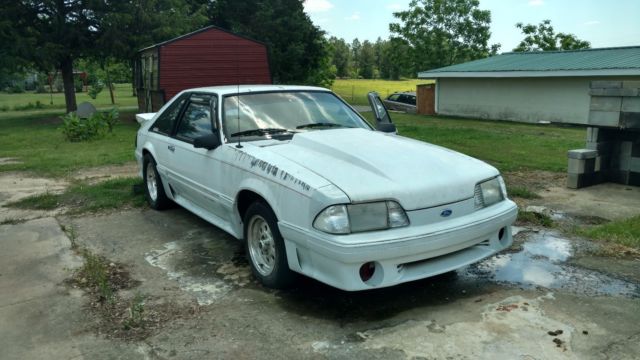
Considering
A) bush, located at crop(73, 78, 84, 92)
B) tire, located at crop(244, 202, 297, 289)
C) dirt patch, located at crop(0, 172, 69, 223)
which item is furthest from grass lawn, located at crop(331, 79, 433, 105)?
tire, located at crop(244, 202, 297, 289)

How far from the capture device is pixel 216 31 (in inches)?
801

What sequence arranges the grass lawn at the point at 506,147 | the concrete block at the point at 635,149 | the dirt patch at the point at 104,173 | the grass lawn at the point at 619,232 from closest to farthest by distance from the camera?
the grass lawn at the point at 619,232, the concrete block at the point at 635,149, the dirt patch at the point at 104,173, the grass lawn at the point at 506,147

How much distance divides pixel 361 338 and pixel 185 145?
2.91m

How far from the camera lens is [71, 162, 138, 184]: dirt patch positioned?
8820 millimetres

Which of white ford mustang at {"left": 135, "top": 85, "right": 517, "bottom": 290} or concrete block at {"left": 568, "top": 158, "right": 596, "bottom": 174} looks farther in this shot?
concrete block at {"left": 568, "top": 158, "right": 596, "bottom": 174}

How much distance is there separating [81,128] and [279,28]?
19.7 meters

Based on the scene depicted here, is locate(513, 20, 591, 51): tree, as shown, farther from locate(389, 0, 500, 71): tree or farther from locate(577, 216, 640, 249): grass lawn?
locate(577, 216, 640, 249): grass lawn

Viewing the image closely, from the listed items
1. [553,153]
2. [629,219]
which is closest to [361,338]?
[629,219]

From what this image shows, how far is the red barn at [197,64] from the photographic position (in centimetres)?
1939

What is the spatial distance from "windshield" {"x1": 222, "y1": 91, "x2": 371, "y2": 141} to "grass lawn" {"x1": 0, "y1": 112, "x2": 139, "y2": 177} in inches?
225

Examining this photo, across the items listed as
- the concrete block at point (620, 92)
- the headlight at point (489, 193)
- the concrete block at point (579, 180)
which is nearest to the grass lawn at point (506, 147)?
the concrete block at point (579, 180)

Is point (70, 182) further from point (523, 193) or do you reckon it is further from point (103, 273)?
point (523, 193)

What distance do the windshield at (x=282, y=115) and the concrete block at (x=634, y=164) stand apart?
481 cm

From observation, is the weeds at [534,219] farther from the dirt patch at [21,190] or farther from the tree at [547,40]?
the tree at [547,40]
